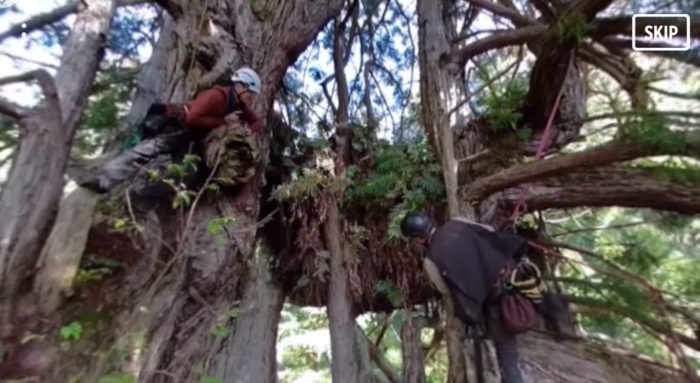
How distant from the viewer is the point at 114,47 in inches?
268

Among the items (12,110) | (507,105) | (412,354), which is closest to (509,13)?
(507,105)

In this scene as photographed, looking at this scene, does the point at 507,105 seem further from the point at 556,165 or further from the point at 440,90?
the point at 556,165

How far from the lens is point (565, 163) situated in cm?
346

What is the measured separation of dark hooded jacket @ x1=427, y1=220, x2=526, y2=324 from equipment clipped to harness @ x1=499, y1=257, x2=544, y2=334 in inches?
4.9

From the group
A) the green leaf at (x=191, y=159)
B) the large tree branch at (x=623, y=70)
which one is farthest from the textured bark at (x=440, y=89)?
the green leaf at (x=191, y=159)

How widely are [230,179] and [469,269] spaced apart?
6.71 ft

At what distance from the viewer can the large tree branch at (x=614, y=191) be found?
3.42 m

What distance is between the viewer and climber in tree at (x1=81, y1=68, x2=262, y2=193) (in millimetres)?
3963

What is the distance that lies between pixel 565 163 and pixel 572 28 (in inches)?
37.8

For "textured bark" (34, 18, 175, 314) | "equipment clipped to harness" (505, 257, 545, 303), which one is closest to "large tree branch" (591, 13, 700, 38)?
"equipment clipped to harness" (505, 257, 545, 303)

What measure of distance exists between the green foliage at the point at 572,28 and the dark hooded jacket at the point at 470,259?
1.52 m

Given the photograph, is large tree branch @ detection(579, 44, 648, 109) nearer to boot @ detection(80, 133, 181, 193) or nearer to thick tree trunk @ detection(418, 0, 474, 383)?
thick tree trunk @ detection(418, 0, 474, 383)

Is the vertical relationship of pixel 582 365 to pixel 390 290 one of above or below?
below

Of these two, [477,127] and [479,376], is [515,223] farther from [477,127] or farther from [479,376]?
[479,376]
